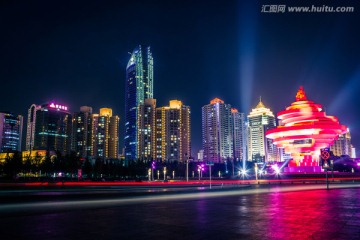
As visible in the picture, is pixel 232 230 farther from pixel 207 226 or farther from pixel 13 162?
pixel 13 162

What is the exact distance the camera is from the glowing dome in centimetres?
10406

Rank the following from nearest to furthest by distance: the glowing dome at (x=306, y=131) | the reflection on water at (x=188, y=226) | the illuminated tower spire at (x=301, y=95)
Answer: the reflection on water at (x=188, y=226) < the glowing dome at (x=306, y=131) < the illuminated tower spire at (x=301, y=95)

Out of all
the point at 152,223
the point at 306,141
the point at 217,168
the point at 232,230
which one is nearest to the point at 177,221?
the point at 152,223

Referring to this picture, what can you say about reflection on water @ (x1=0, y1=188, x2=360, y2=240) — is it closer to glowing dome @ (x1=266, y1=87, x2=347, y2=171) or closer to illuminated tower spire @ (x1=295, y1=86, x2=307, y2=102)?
glowing dome @ (x1=266, y1=87, x2=347, y2=171)

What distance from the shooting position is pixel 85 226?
10.6 metres

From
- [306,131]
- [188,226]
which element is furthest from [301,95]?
[188,226]

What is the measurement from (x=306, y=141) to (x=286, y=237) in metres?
107

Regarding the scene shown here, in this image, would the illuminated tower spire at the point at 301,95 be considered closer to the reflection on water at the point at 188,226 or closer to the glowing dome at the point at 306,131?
the glowing dome at the point at 306,131

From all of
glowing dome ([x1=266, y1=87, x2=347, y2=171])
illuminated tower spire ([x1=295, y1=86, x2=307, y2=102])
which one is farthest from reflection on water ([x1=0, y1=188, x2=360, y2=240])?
illuminated tower spire ([x1=295, y1=86, x2=307, y2=102])

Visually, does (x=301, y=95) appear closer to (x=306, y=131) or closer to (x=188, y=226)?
(x=306, y=131)

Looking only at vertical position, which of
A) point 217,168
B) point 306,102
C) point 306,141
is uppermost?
point 306,102

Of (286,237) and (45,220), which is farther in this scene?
(45,220)

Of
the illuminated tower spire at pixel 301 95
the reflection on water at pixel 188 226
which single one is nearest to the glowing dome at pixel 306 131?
the illuminated tower spire at pixel 301 95

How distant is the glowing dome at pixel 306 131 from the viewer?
104m
